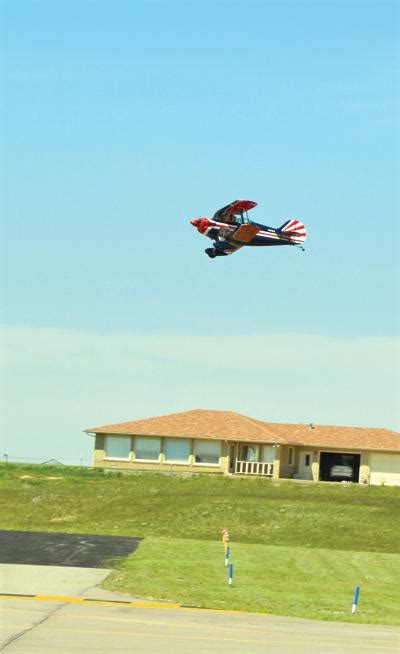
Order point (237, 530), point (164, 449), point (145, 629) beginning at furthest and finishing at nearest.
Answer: point (164, 449), point (237, 530), point (145, 629)

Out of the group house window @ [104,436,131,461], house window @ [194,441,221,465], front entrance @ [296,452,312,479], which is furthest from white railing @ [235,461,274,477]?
house window @ [104,436,131,461]

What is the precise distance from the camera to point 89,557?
41156 millimetres

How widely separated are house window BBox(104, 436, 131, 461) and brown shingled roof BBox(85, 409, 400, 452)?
29.6 inches

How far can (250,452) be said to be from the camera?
78750 mm

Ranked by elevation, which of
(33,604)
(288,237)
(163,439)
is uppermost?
(288,237)

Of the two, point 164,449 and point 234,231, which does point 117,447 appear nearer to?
point 164,449

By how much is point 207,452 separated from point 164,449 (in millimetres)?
Result: 3130

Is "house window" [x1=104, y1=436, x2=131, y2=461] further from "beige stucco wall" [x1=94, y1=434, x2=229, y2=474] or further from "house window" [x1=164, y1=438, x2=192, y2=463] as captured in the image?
"house window" [x1=164, y1=438, x2=192, y2=463]

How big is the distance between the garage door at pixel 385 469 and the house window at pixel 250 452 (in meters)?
7.56

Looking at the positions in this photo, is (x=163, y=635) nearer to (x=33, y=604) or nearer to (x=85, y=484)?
(x=33, y=604)

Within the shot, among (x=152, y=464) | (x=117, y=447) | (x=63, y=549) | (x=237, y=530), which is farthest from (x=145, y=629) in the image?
(x=117, y=447)

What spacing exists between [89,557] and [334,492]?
29.9m

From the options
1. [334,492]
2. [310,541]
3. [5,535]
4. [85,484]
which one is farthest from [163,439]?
[5,535]

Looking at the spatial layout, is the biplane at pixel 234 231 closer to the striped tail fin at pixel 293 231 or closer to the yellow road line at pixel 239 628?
the striped tail fin at pixel 293 231
